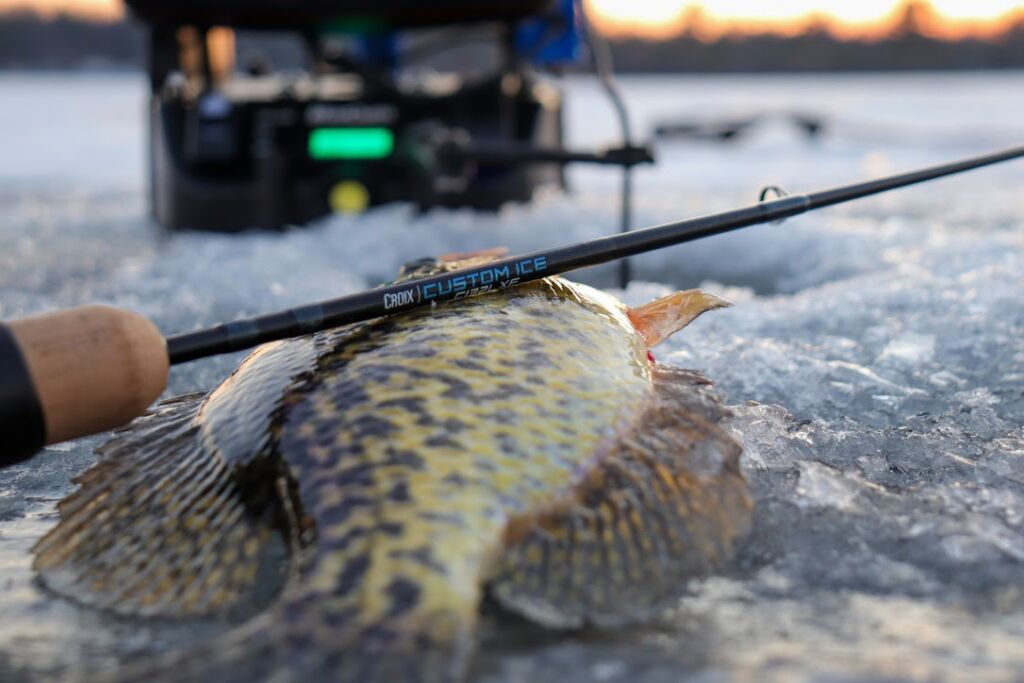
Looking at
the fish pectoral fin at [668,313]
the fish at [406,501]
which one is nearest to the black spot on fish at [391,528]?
the fish at [406,501]

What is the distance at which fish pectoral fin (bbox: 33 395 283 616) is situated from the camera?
1.60 m

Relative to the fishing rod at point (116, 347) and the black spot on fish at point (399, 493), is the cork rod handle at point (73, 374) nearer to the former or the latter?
the fishing rod at point (116, 347)

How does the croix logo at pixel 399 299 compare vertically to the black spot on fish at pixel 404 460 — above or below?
above

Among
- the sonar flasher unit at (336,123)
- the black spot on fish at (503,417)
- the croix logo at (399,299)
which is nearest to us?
the black spot on fish at (503,417)

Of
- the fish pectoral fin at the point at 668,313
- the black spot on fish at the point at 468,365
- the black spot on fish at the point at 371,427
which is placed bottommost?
the black spot on fish at the point at 371,427

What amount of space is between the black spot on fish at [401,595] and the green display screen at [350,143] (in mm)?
5290

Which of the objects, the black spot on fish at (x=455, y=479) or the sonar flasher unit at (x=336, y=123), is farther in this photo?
the sonar flasher unit at (x=336, y=123)

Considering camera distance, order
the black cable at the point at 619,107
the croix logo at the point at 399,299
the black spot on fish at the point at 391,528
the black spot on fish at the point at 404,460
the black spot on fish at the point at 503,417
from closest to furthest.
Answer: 1. the black spot on fish at the point at 391,528
2. the black spot on fish at the point at 404,460
3. the black spot on fish at the point at 503,417
4. the croix logo at the point at 399,299
5. the black cable at the point at 619,107

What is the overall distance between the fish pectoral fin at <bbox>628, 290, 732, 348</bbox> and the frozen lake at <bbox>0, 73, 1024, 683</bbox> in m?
0.28

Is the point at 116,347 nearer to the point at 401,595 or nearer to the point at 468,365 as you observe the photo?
the point at 468,365

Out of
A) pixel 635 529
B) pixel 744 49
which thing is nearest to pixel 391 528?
pixel 635 529

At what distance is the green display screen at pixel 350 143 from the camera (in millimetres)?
6340

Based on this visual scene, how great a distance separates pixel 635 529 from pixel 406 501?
40 cm

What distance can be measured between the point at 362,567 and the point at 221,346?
0.65 m
